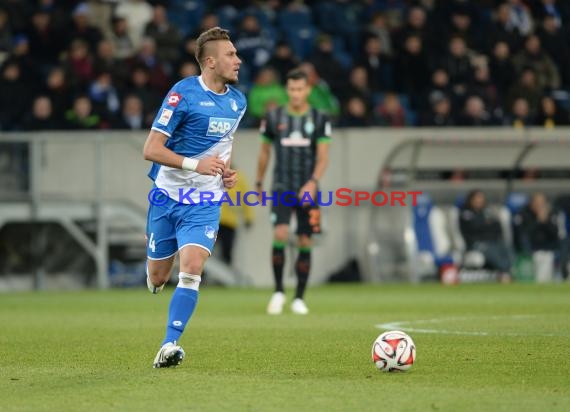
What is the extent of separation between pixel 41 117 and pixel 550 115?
893cm

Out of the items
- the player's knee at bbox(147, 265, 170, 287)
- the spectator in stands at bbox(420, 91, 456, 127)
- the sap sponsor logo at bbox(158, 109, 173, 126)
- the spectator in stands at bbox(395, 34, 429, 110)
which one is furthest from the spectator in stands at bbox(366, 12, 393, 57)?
the sap sponsor logo at bbox(158, 109, 173, 126)

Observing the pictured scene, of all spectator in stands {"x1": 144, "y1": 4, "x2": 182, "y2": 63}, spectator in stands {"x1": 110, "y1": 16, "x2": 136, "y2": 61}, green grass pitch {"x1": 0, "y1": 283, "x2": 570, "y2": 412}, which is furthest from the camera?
spectator in stands {"x1": 110, "y1": 16, "x2": 136, "y2": 61}

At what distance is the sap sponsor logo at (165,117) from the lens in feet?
27.6

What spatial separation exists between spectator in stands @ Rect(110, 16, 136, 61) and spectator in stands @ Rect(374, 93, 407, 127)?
440cm

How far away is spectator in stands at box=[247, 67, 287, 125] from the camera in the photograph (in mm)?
20453

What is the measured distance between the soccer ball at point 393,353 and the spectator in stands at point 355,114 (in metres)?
13.7

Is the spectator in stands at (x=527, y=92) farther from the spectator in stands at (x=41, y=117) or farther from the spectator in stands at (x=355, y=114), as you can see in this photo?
the spectator in stands at (x=41, y=117)

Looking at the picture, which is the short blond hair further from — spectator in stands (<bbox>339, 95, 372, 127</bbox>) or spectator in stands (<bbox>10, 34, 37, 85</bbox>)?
spectator in stands (<bbox>339, 95, 372, 127</bbox>)

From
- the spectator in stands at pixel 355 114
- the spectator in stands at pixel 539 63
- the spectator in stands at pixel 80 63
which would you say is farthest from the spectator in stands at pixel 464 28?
the spectator in stands at pixel 80 63

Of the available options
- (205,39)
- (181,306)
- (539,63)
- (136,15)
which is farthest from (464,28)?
(181,306)

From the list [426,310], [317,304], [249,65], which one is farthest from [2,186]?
[426,310]

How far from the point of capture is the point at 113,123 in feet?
67.1

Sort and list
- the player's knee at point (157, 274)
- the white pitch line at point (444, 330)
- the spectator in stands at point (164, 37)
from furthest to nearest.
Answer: the spectator in stands at point (164, 37) → the white pitch line at point (444, 330) → the player's knee at point (157, 274)

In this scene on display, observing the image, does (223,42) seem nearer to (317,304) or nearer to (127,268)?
(317,304)
